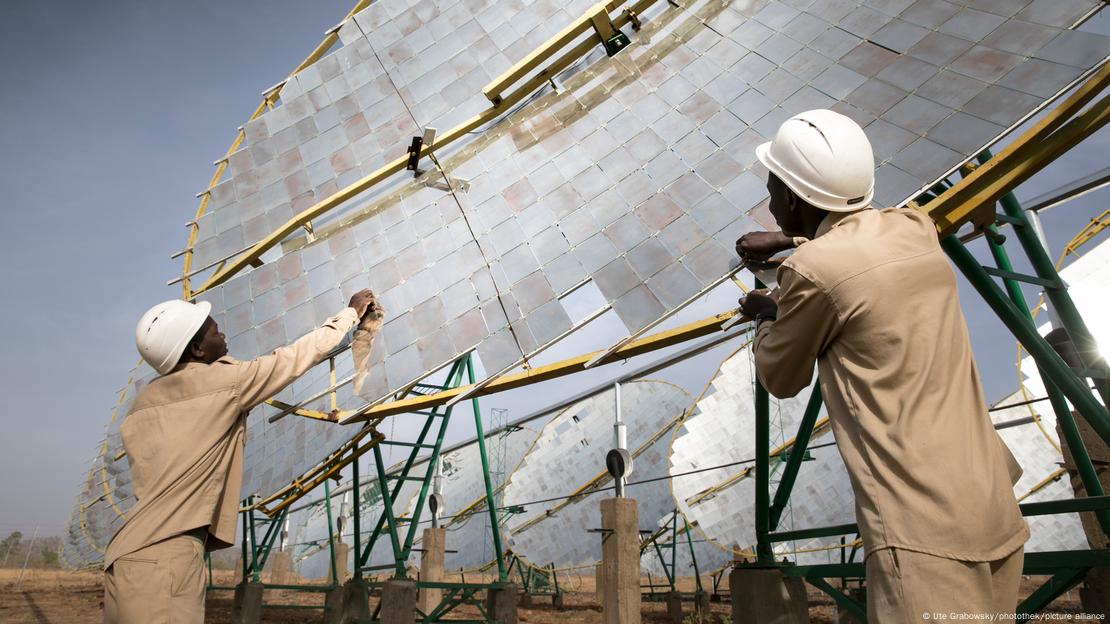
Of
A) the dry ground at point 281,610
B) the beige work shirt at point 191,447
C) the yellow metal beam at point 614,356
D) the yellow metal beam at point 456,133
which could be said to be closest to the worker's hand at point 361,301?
the beige work shirt at point 191,447

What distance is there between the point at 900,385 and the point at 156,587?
10.4ft

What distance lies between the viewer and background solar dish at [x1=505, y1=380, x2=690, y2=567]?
21.7 meters

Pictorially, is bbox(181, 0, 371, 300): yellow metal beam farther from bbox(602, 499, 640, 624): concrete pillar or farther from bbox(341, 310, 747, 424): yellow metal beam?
bbox(602, 499, 640, 624): concrete pillar

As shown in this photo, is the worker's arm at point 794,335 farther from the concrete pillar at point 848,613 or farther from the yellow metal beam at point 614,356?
the concrete pillar at point 848,613

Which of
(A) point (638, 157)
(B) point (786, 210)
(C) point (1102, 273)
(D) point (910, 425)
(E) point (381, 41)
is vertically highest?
(E) point (381, 41)

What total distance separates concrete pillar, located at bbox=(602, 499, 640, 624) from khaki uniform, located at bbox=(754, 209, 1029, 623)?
1089cm

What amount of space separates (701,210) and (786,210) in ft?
11.1

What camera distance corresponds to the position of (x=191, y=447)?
11.7ft

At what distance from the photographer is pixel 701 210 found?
6.05m

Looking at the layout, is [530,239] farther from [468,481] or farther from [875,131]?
[468,481]

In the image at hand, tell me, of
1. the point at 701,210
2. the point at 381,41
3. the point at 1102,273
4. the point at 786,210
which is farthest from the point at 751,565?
the point at 1102,273

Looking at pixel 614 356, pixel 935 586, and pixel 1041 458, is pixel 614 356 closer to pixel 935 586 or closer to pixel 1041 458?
pixel 935 586

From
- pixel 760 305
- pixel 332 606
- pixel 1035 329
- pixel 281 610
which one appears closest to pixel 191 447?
pixel 760 305

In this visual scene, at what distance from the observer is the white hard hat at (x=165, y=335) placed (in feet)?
12.4
